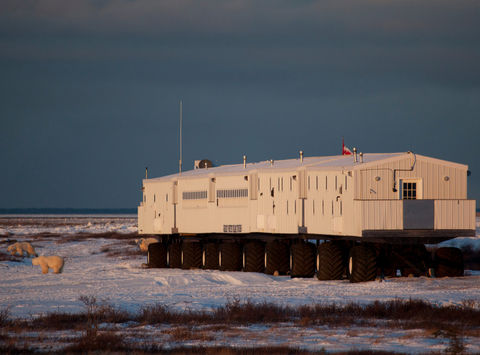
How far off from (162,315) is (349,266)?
12.4m

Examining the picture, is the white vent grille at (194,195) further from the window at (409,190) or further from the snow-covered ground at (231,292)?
the window at (409,190)

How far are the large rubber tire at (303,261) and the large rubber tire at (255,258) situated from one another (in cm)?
303

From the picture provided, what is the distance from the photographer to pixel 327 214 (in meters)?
33.2

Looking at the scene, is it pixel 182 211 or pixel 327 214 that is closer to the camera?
pixel 327 214

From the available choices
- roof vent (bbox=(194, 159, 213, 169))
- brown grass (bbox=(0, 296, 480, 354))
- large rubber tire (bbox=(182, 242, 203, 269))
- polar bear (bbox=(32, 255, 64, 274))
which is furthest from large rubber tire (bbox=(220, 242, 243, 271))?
brown grass (bbox=(0, 296, 480, 354))

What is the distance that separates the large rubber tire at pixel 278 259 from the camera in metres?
36.6

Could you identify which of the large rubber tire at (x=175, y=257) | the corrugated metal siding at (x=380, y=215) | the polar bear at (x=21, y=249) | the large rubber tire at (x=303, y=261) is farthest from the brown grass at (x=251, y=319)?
the polar bear at (x=21, y=249)

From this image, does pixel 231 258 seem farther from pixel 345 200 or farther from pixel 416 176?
pixel 416 176

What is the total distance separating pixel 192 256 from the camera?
41406mm

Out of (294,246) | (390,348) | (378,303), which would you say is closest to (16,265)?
(294,246)

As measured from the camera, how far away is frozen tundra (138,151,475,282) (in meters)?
31.2

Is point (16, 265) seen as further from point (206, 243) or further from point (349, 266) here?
point (349, 266)

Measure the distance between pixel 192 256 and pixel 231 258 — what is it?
3541mm

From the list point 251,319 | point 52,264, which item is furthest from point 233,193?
point 251,319
